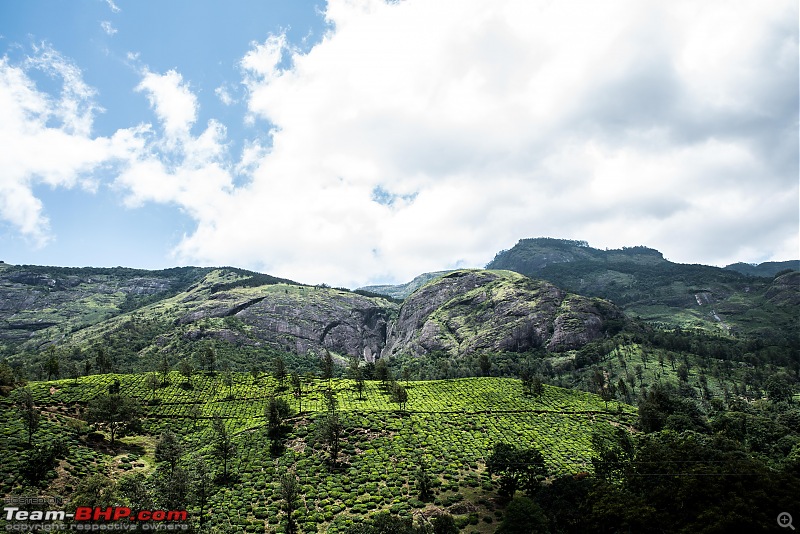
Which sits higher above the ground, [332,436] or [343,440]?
[332,436]

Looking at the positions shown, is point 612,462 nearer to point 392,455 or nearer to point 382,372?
point 392,455

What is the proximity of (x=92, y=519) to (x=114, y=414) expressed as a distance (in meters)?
55.8

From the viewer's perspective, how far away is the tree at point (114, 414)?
95.6 meters

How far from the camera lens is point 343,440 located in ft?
353

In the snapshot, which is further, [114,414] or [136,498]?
[114,414]

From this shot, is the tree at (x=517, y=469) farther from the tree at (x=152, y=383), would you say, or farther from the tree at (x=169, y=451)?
the tree at (x=152, y=383)

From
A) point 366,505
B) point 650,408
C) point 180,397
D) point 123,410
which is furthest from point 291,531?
point 650,408

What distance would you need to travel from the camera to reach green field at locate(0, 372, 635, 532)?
7706 cm

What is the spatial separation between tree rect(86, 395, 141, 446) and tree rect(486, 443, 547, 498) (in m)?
88.1

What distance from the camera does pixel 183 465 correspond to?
92188mm

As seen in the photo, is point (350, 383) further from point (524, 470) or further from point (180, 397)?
point (524, 470)

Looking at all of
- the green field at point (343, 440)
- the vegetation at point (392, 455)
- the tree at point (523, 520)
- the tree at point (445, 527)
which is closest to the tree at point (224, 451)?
the vegetation at point (392, 455)

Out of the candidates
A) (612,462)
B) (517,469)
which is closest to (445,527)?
(517,469)

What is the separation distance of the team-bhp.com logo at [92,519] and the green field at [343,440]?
16.9 m
